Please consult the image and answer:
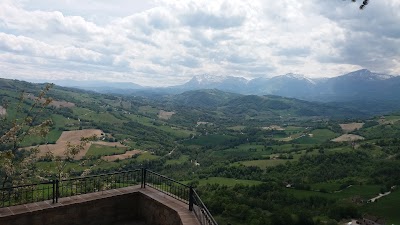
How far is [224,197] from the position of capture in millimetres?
74438

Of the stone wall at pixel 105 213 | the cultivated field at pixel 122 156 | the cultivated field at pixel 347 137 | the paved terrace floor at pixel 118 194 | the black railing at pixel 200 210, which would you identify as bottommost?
the cultivated field at pixel 122 156

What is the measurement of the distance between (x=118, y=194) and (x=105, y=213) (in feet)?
2.54

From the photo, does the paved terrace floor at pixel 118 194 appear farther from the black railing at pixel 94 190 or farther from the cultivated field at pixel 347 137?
the cultivated field at pixel 347 137

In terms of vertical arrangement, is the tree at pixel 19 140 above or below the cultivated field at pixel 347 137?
above

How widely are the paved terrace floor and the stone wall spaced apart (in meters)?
0.12

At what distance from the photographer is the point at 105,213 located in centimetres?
1180

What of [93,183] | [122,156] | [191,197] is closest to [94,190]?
[93,183]

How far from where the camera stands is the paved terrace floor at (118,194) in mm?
9916

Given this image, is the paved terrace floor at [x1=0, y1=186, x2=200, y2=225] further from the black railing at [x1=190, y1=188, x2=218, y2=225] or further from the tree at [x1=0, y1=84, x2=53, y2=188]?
the tree at [x1=0, y1=84, x2=53, y2=188]

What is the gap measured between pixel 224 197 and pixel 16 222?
67.4 meters

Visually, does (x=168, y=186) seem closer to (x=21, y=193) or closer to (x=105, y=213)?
(x=105, y=213)

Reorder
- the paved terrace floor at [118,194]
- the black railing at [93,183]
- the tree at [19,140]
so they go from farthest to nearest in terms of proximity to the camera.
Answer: the black railing at [93,183], the tree at [19,140], the paved terrace floor at [118,194]

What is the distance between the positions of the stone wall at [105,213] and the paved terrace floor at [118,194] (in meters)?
0.12

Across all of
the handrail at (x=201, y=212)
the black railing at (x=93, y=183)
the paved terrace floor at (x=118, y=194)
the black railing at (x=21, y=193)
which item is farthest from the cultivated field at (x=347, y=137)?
the black railing at (x=21, y=193)
